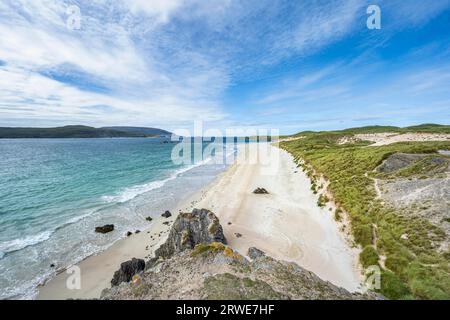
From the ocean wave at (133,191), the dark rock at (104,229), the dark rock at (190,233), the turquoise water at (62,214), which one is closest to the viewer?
the dark rock at (190,233)

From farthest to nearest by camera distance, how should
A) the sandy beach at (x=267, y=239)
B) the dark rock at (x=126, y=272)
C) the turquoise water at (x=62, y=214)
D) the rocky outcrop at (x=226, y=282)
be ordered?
the turquoise water at (x=62, y=214), the sandy beach at (x=267, y=239), the dark rock at (x=126, y=272), the rocky outcrop at (x=226, y=282)

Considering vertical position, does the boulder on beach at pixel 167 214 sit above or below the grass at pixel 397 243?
below

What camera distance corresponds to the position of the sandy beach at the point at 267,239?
1160 cm

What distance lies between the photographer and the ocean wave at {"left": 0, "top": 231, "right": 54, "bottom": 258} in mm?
15148

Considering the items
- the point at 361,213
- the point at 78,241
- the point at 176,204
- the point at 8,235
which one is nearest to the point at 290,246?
the point at 361,213

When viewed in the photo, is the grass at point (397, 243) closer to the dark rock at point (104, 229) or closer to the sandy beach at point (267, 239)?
the sandy beach at point (267, 239)

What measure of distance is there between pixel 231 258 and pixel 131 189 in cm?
2835

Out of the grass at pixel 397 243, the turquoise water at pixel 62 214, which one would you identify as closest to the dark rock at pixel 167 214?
the turquoise water at pixel 62 214

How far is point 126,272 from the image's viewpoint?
1162 cm

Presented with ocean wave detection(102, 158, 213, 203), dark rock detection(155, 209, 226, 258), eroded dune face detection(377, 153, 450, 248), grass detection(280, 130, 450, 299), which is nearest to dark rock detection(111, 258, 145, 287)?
dark rock detection(155, 209, 226, 258)

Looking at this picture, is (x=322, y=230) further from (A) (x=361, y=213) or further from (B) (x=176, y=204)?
(B) (x=176, y=204)

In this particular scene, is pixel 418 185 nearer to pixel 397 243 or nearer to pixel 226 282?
pixel 397 243

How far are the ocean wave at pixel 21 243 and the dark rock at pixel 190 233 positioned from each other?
11402 millimetres

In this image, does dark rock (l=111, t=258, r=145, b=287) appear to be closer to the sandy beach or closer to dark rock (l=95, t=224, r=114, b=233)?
the sandy beach
